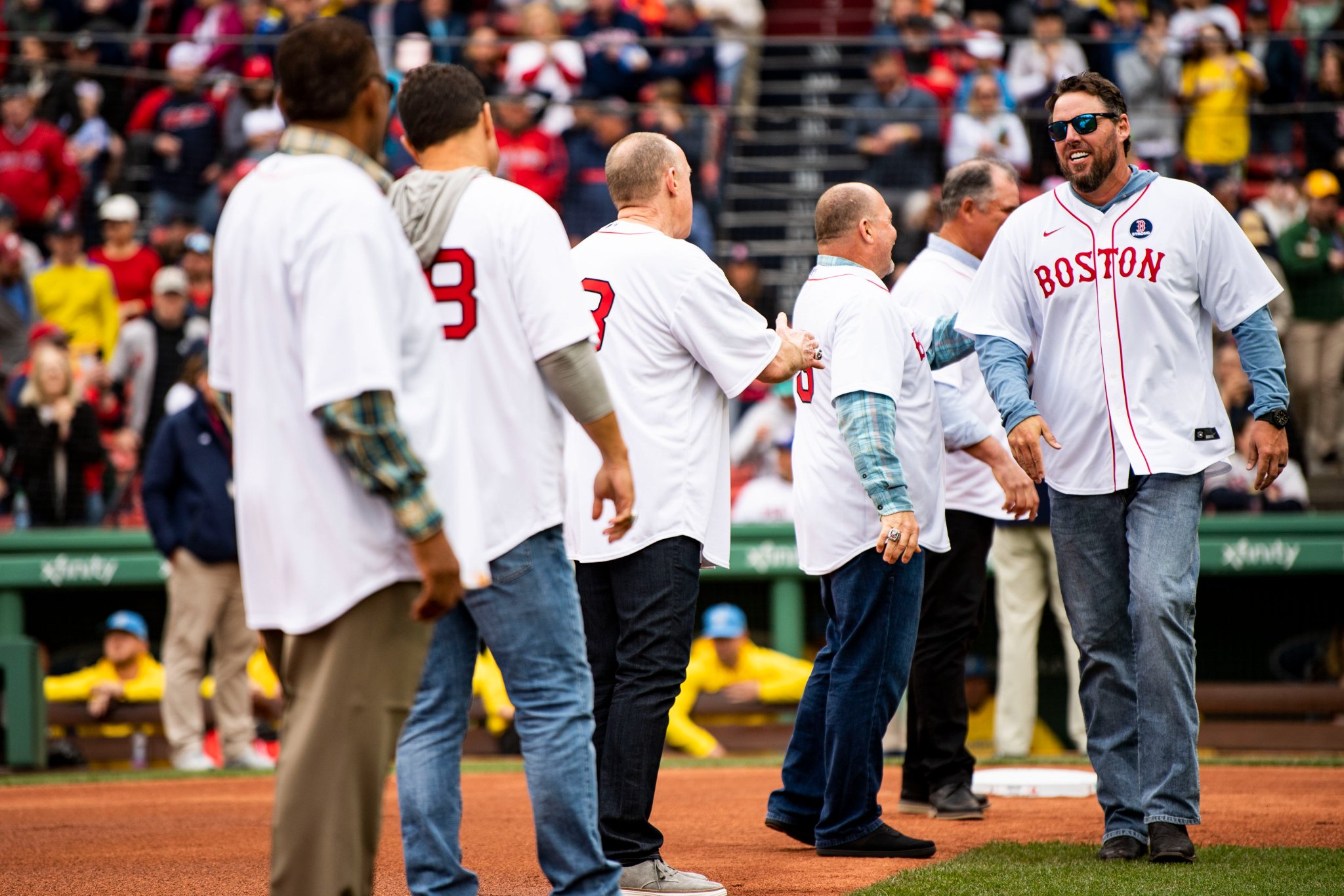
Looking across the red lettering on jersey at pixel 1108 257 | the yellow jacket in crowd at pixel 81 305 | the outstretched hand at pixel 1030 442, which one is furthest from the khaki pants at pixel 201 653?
the red lettering on jersey at pixel 1108 257

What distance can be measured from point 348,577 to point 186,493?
7.03 metres

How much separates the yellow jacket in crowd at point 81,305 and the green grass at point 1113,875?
9955 millimetres

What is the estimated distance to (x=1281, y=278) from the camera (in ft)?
38.1

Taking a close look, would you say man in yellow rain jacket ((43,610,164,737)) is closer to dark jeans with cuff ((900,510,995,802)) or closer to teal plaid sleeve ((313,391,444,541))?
dark jeans with cuff ((900,510,995,802))

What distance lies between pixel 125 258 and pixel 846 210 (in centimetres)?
976

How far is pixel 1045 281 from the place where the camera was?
16.4ft

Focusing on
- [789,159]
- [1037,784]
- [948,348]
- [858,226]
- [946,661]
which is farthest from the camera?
[789,159]

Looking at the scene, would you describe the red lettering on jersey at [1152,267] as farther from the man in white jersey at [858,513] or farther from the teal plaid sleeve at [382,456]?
the teal plaid sleeve at [382,456]

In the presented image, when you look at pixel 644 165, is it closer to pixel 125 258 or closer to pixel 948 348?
pixel 948 348

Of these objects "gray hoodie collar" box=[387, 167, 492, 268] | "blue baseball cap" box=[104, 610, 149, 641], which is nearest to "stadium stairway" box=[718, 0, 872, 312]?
"blue baseball cap" box=[104, 610, 149, 641]

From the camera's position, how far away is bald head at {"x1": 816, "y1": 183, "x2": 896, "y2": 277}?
5191mm

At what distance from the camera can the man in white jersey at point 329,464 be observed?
2871 mm

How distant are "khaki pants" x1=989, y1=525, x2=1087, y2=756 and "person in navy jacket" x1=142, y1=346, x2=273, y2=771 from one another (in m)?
4.48

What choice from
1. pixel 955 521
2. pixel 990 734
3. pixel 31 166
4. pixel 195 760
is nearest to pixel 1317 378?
pixel 990 734
